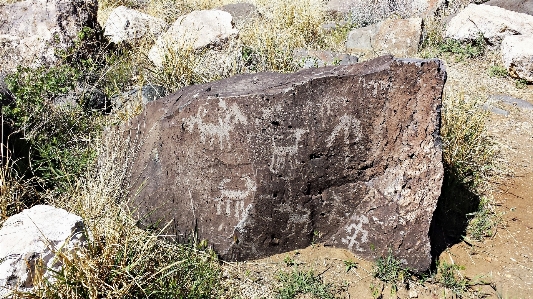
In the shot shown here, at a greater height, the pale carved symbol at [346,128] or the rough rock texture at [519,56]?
the pale carved symbol at [346,128]

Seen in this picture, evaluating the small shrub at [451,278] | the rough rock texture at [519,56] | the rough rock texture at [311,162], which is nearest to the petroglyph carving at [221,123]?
the rough rock texture at [311,162]

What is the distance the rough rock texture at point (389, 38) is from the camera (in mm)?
6734

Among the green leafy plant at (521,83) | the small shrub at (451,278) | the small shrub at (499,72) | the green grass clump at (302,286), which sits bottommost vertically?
the small shrub at (451,278)

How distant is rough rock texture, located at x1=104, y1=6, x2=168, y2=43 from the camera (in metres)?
6.82

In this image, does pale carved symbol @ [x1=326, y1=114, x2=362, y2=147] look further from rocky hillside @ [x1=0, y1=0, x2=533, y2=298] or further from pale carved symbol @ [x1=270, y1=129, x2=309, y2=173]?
pale carved symbol @ [x1=270, y1=129, x2=309, y2=173]

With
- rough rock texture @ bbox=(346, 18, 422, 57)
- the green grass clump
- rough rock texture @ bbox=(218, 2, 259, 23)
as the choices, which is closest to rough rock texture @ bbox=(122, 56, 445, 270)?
the green grass clump

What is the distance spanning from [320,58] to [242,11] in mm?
2756

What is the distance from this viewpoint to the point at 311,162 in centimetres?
305

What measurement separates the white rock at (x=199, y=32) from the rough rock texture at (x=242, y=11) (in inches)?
46.4

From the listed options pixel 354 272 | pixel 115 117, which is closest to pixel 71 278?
pixel 354 272

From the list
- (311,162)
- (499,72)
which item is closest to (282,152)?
(311,162)

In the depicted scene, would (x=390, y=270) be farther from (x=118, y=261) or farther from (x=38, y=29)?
(x=38, y=29)

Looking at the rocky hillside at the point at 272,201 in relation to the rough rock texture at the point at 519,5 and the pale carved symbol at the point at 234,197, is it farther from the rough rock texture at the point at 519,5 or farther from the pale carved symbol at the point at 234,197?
the rough rock texture at the point at 519,5

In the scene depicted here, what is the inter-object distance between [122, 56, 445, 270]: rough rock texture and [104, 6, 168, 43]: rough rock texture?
4.03 m
